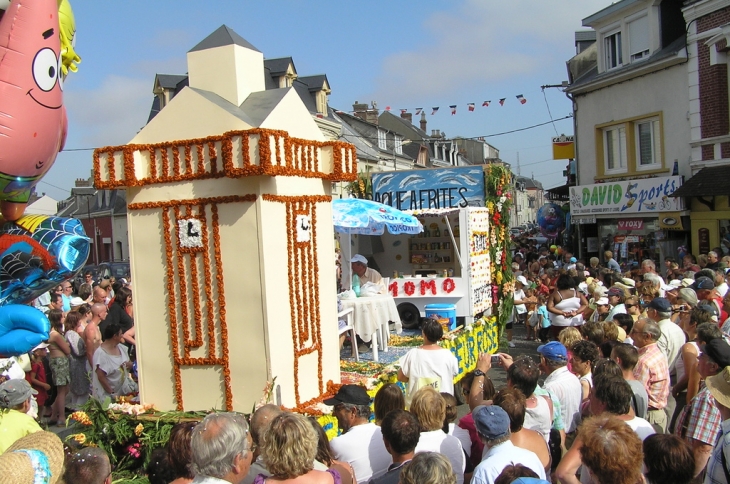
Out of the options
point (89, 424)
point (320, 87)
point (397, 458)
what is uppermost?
point (320, 87)

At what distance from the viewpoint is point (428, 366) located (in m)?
6.30

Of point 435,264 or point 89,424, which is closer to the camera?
point 89,424

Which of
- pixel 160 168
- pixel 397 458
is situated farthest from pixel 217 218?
pixel 397 458

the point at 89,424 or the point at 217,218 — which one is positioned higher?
the point at 217,218

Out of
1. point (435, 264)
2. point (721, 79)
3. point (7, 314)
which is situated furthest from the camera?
point (721, 79)

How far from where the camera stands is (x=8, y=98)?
5988mm

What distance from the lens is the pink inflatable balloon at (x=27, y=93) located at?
6008 mm

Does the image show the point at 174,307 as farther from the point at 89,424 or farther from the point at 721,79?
the point at 721,79

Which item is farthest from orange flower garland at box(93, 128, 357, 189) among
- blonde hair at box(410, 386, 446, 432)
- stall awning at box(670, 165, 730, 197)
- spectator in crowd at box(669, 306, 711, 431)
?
stall awning at box(670, 165, 730, 197)

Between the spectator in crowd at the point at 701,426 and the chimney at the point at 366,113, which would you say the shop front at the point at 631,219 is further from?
the chimney at the point at 366,113

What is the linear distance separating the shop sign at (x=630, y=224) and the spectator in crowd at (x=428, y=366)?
14408 mm

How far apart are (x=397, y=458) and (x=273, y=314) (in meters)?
2.61

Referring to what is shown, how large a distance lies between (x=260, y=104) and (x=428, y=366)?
10.0ft

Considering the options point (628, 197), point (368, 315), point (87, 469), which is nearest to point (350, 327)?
point (368, 315)
